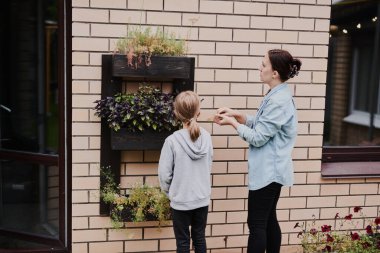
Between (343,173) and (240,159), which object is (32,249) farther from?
(343,173)

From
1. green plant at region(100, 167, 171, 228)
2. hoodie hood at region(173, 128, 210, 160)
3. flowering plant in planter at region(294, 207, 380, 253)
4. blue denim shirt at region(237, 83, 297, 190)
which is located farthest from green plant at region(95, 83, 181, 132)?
flowering plant in planter at region(294, 207, 380, 253)

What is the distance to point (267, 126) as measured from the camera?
318 centimetres

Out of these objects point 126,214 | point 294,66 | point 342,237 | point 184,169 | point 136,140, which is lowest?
point 342,237

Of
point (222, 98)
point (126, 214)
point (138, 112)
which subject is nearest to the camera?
point (138, 112)

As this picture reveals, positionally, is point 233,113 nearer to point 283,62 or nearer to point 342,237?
point 283,62

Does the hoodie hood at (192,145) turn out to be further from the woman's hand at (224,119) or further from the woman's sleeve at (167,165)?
the woman's hand at (224,119)

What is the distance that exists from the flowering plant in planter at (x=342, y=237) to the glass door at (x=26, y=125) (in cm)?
214

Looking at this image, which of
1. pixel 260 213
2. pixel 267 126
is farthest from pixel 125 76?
pixel 260 213

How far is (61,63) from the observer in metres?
3.65

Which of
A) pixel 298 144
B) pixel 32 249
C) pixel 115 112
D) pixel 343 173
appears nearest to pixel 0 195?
pixel 32 249

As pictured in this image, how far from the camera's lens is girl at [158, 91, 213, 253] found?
3.11 meters

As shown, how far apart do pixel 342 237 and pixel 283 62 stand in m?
1.75

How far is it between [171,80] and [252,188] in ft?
3.34

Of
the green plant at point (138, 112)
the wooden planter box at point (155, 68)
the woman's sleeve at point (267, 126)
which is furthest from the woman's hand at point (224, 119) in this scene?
the wooden planter box at point (155, 68)
